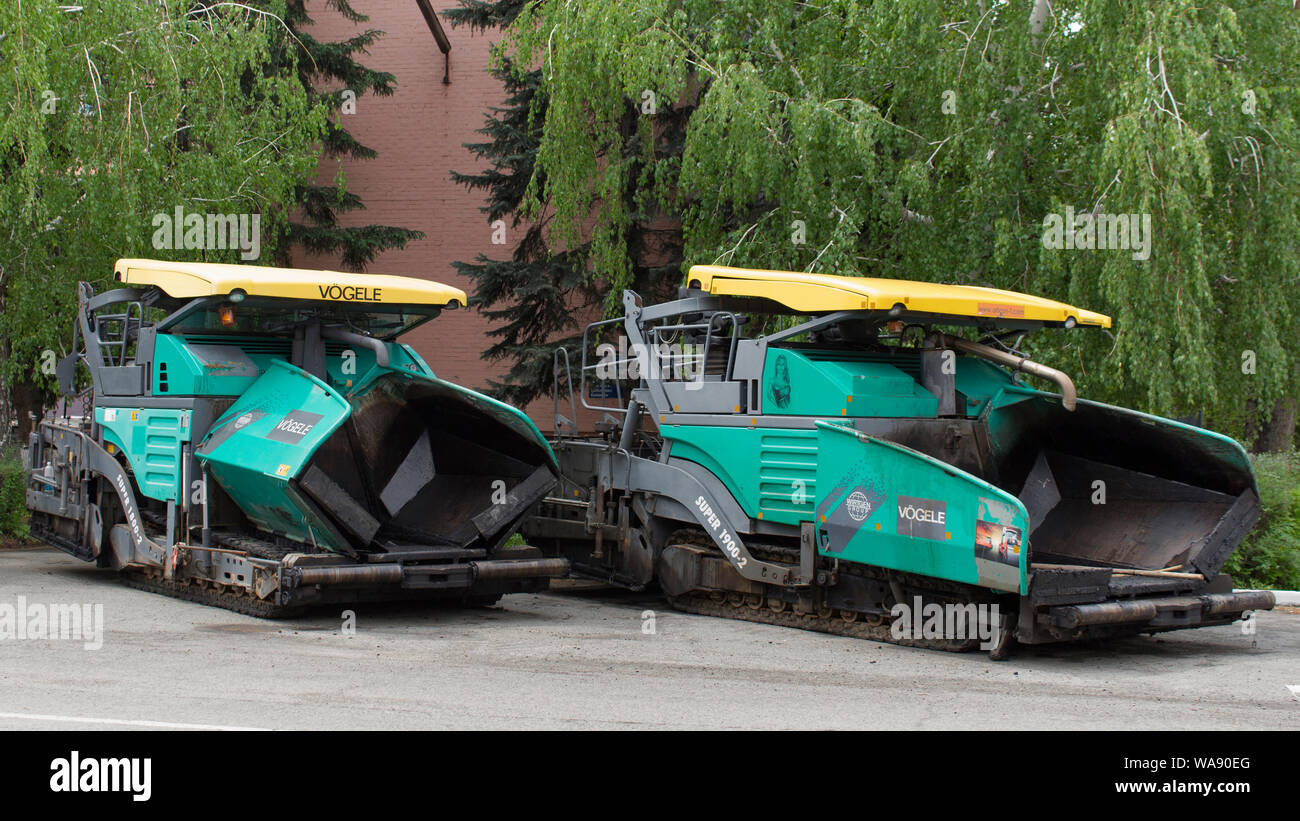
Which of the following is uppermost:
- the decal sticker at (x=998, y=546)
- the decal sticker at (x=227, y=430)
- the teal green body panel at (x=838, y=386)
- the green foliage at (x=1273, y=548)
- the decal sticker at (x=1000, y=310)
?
the decal sticker at (x=1000, y=310)

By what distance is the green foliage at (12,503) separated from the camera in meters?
16.3

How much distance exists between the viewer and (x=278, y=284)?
10.8 m

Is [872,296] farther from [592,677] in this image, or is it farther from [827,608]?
[592,677]

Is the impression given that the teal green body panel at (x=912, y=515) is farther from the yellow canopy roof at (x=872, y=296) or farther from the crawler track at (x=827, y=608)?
the yellow canopy roof at (x=872, y=296)

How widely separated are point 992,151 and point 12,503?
12421mm

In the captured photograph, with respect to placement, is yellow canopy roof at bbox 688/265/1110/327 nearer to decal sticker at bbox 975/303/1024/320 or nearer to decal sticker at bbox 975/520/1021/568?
decal sticker at bbox 975/303/1024/320

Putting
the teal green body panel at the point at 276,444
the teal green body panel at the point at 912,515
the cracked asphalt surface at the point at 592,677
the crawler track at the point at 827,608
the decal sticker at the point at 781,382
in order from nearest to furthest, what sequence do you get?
the cracked asphalt surface at the point at 592,677, the teal green body panel at the point at 912,515, the crawler track at the point at 827,608, the teal green body panel at the point at 276,444, the decal sticker at the point at 781,382

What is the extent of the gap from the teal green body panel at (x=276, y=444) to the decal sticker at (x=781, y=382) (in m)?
3.37

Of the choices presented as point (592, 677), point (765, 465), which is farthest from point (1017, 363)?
point (592, 677)

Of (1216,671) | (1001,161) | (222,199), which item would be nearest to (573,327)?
(222,199)

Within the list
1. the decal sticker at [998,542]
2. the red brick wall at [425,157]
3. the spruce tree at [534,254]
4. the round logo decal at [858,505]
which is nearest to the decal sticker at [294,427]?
the round logo decal at [858,505]

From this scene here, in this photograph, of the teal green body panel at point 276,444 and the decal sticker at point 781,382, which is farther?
the decal sticker at point 781,382

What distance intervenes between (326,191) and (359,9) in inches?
198

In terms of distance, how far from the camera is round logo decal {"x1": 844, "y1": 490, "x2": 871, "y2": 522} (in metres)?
9.82
